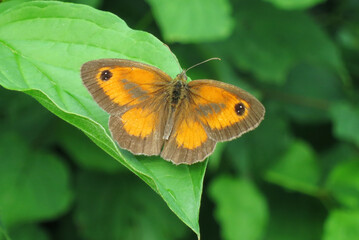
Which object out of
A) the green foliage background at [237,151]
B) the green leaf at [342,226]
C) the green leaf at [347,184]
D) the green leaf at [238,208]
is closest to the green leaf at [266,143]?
the green foliage background at [237,151]

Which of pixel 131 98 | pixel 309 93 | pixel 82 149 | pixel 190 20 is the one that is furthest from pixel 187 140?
pixel 309 93

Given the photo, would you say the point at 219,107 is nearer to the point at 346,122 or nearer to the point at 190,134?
the point at 190,134

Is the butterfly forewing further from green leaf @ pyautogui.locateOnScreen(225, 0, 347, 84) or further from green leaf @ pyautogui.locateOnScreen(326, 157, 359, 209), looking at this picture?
green leaf @ pyautogui.locateOnScreen(326, 157, 359, 209)

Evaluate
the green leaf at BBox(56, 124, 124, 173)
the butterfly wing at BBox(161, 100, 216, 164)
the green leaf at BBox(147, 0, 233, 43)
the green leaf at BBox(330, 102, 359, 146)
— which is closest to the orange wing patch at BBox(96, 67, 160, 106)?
the butterfly wing at BBox(161, 100, 216, 164)

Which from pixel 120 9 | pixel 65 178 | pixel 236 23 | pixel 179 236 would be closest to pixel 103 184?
pixel 65 178

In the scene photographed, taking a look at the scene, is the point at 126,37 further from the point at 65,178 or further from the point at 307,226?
the point at 307,226

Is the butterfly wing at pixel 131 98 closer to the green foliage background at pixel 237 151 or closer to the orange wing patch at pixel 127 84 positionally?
the orange wing patch at pixel 127 84

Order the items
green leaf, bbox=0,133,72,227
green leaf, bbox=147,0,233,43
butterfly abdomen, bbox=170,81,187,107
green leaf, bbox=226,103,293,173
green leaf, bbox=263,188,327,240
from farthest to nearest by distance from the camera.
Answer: green leaf, bbox=263,188,327,240
green leaf, bbox=226,103,293,173
green leaf, bbox=0,133,72,227
green leaf, bbox=147,0,233,43
butterfly abdomen, bbox=170,81,187,107
